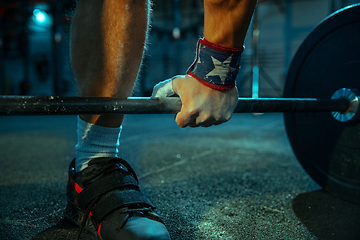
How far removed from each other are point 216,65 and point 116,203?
322 mm

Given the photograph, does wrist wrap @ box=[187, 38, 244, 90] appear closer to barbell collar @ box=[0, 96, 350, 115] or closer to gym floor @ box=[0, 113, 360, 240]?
barbell collar @ box=[0, 96, 350, 115]

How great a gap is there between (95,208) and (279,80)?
24.1 feet

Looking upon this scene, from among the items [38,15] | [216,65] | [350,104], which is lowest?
[350,104]

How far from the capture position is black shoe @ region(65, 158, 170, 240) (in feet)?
1.63

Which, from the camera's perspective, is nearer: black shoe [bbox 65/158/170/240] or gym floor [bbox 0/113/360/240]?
black shoe [bbox 65/158/170/240]

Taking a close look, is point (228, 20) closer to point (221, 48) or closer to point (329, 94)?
point (221, 48)

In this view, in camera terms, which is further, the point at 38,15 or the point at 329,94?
the point at 38,15

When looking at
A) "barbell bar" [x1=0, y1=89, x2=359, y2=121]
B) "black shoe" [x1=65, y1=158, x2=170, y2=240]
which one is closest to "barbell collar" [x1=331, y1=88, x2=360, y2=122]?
"barbell bar" [x1=0, y1=89, x2=359, y2=121]

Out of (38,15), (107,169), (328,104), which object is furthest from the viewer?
(38,15)

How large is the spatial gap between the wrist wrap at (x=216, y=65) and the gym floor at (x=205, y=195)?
315 mm

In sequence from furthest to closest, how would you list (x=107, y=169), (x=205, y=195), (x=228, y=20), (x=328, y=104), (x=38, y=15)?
1. (x=38, y=15)
2. (x=205, y=195)
3. (x=328, y=104)
4. (x=107, y=169)
5. (x=228, y=20)

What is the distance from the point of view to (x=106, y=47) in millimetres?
661

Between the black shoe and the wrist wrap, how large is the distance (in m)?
0.27

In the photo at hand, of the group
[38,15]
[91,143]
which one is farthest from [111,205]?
[38,15]
